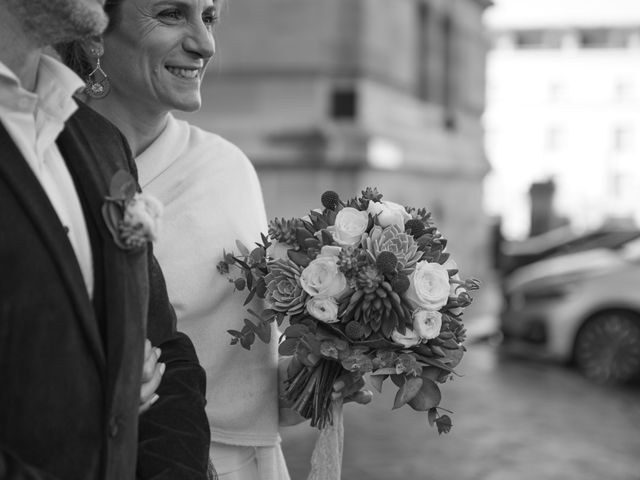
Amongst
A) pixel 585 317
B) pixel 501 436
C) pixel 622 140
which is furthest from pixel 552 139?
pixel 501 436

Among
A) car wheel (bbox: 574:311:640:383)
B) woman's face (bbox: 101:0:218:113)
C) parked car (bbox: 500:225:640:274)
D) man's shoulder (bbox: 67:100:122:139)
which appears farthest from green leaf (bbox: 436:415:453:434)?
parked car (bbox: 500:225:640:274)

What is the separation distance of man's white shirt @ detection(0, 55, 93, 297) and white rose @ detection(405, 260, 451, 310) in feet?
3.11

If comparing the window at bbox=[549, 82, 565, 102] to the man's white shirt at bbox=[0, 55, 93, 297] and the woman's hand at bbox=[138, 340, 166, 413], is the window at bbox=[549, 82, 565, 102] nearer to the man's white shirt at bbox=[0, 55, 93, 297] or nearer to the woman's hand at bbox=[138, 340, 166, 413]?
the woman's hand at bbox=[138, 340, 166, 413]

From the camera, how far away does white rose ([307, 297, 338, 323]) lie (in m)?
2.44

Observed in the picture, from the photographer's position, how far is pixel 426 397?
2480 millimetres

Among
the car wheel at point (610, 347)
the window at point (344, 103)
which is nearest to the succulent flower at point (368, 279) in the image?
the car wheel at point (610, 347)

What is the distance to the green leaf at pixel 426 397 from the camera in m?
2.47

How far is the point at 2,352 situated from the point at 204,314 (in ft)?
3.41

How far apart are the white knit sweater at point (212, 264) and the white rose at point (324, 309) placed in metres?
0.25

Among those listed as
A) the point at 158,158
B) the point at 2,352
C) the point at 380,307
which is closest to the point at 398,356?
the point at 380,307

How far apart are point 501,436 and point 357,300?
5670 millimetres

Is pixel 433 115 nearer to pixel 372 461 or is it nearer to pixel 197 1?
pixel 372 461

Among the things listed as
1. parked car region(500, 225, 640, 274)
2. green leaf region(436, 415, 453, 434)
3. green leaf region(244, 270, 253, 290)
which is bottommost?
parked car region(500, 225, 640, 274)

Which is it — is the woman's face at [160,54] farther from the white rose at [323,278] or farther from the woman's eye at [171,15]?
the white rose at [323,278]
